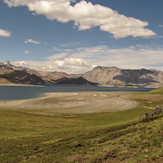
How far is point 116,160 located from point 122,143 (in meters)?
5.19

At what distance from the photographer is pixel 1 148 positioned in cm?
2439

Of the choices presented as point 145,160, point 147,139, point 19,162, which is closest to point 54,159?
point 19,162

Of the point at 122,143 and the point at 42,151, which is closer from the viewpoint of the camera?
the point at 122,143

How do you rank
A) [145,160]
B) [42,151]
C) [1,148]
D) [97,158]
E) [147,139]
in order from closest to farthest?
[145,160]
[97,158]
[147,139]
[42,151]
[1,148]

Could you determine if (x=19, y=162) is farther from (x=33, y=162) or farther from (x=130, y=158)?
(x=130, y=158)

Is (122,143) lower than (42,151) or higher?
higher

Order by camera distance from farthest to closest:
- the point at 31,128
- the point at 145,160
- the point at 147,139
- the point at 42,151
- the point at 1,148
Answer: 1. the point at 31,128
2. the point at 1,148
3. the point at 42,151
4. the point at 147,139
5. the point at 145,160

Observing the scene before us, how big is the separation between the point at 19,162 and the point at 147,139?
14147 millimetres

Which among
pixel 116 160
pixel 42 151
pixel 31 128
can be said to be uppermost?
pixel 116 160

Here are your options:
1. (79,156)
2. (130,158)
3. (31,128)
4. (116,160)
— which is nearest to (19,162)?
(79,156)

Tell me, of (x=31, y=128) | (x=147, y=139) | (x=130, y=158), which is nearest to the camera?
(x=130, y=158)

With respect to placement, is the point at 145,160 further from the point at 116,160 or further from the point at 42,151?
the point at 42,151

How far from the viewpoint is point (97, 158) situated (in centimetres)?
1555

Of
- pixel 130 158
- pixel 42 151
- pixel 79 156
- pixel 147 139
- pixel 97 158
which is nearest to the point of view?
pixel 130 158
